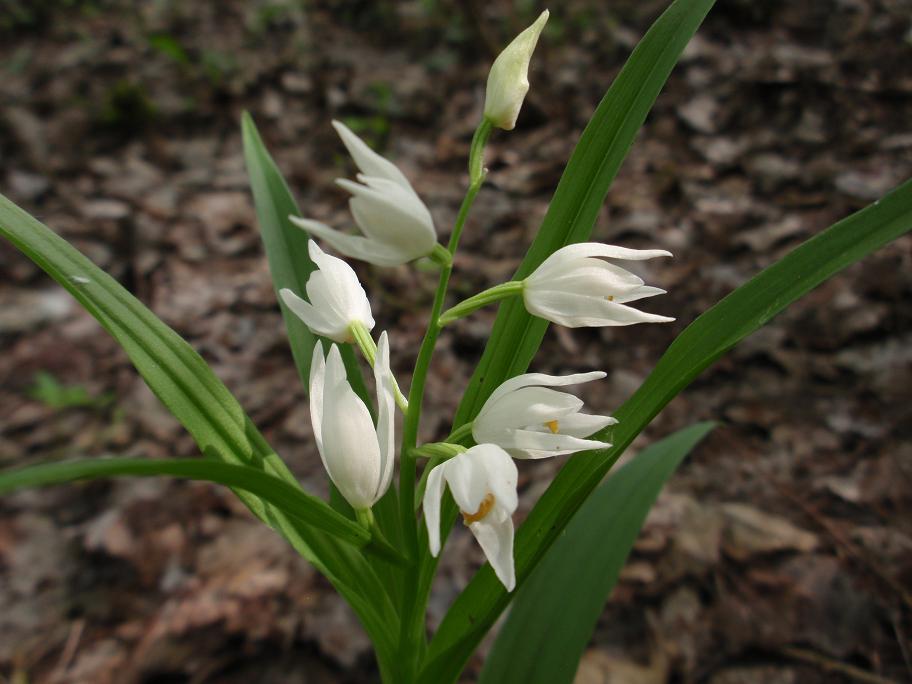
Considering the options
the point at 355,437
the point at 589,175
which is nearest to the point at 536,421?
the point at 355,437

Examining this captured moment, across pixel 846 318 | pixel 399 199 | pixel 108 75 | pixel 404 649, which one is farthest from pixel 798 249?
pixel 108 75

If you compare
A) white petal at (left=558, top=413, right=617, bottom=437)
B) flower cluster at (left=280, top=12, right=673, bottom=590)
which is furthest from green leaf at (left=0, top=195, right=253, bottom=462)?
white petal at (left=558, top=413, right=617, bottom=437)

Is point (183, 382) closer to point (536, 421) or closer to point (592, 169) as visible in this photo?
point (536, 421)

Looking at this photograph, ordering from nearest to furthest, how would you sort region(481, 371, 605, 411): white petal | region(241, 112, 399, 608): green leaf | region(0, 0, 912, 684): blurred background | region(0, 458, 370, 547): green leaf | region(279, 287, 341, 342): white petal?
region(0, 458, 370, 547): green leaf, region(481, 371, 605, 411): white petal, region(279, 287, 341, 342): white petal, region(241, 112, 399, 608): green leaf, region(0, 0, 912, 684): blurred background

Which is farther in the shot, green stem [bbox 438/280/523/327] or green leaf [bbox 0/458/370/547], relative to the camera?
green stem [bbox 438/280/523/327]

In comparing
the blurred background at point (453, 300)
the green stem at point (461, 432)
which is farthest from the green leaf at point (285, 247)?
the blurred background at point (453, 300)

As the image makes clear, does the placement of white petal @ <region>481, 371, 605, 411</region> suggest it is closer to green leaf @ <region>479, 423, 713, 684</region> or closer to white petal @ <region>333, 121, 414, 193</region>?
white petal @ <region>333, 121, 414, 193</region>
